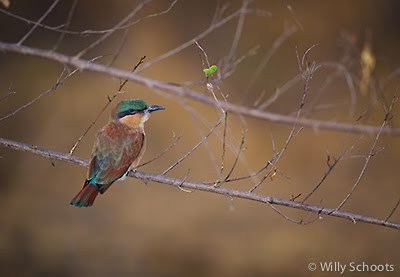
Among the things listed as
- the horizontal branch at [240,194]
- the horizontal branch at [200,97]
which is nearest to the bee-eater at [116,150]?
the horizontal branch at [240,194]

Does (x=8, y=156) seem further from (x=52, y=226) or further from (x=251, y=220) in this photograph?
(x=251, y=220)

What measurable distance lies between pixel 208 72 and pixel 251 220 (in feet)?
12.9

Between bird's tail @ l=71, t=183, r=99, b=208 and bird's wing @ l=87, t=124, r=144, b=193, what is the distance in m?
0.04

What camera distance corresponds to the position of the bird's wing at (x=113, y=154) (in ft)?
11.2

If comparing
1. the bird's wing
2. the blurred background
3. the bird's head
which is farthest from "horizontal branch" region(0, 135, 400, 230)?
the blurred background

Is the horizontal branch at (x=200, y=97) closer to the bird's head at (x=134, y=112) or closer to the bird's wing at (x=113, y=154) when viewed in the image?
the bird's wing at (x=113, y=154)

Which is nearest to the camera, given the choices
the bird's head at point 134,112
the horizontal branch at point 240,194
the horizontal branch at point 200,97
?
the horizontal branch at point 200,97

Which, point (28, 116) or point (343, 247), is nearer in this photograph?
point (343, 247)

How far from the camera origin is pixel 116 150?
3.57 m

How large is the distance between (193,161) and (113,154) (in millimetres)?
3120

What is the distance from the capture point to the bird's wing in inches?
135

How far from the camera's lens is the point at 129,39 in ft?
22.4

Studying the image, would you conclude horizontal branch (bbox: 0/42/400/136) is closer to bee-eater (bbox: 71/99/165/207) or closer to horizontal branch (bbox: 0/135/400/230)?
horizontal branch (bbox: 0/135/400/230)

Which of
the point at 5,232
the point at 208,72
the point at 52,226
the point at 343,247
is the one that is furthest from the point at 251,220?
the point at 208,72
